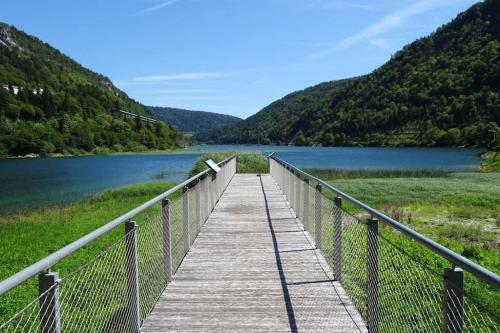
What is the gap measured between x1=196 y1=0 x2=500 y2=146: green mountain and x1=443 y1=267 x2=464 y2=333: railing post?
354 ft

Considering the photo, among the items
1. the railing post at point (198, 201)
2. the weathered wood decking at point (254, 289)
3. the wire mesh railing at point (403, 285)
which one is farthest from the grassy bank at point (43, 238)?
the wire mesh railing at point (403, 285)

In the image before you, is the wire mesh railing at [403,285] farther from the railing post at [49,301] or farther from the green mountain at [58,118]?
the green mountain at [58,118]

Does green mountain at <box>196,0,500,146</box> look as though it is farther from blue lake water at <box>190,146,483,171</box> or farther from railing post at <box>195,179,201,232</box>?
railing post at <box>195,179,201,232</box>

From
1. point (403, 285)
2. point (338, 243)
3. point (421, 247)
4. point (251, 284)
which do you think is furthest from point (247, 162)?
point (251, 284)

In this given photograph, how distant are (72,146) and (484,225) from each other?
106082 millimetres

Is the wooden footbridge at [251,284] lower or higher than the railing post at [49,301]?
lower

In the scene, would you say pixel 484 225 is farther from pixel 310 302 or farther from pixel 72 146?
pixel 72 146

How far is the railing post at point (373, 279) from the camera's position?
396 centimetres

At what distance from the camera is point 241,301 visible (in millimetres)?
4832

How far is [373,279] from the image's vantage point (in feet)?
13.5

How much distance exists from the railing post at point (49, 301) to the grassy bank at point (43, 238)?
4.38m

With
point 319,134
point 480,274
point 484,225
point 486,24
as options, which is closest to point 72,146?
point 319,134

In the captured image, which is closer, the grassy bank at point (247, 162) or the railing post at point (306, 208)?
the railing post at point (306, 208)

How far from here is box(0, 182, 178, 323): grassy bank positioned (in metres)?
7.14
